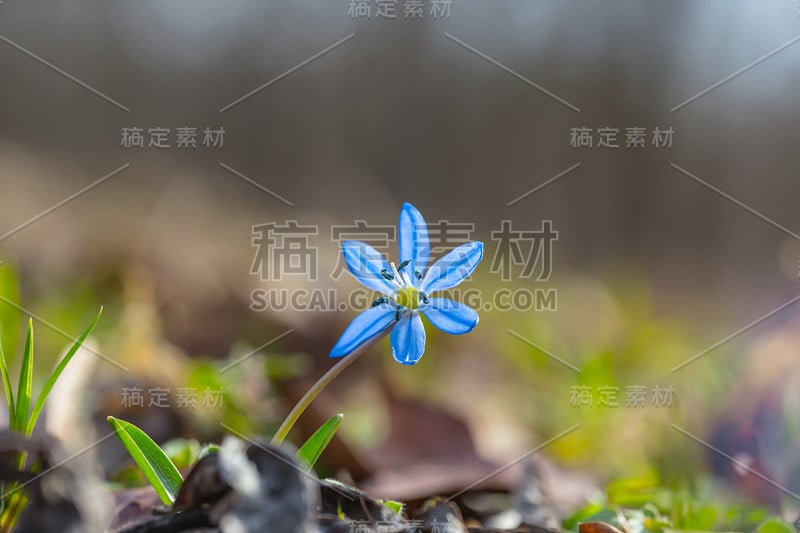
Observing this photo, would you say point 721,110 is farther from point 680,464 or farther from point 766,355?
point 680,464

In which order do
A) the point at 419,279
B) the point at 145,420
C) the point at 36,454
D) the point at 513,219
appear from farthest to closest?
the point at 513,219, the point at 145,420, the point at 419,279, the point at 36,454

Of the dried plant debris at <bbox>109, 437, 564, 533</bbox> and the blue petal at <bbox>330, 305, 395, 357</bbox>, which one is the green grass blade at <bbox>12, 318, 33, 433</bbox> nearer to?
the dried plant debris at <bbox>109, 437, 564, 533</bbox>

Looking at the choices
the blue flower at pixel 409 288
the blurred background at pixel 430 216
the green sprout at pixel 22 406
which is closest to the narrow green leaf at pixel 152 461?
the green sprout at pixel 22 406

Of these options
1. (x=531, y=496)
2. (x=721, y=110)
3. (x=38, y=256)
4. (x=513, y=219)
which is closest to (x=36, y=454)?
(x=531, y=496)

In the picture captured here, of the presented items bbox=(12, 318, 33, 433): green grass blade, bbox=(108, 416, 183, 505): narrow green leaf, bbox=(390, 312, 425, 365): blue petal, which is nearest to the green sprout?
bbox=(12, 318, 33, 433): green grass blade

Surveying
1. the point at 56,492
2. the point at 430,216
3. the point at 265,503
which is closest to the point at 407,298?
the point at 265,503

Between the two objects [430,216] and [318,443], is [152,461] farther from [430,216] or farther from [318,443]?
[430,216]
